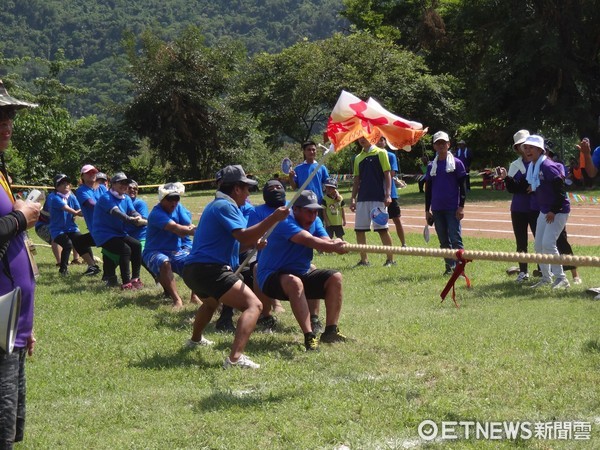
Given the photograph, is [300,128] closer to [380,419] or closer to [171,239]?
[171,239]

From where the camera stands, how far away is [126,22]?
505 feet

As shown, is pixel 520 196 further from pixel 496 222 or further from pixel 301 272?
pixel 496 222

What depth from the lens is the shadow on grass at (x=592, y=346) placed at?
7.22 metres

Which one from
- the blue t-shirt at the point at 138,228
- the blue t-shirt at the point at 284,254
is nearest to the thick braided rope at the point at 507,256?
the blue t-shirt at the point at 284,254

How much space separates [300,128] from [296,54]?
3.53 meters

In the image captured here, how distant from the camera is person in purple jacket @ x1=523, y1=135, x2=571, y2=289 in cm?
1005

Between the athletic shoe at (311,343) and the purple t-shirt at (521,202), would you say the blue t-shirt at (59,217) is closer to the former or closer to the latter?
the purple t-shirt at (521,202)

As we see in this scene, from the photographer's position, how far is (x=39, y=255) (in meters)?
18.0

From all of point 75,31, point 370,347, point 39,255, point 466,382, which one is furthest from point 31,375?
point 75,31

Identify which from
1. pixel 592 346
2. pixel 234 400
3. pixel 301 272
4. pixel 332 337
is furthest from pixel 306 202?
pixel 592 346

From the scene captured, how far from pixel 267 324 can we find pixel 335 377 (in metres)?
2.28

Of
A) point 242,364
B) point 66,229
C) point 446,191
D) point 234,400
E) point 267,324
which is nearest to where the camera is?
point 234,400

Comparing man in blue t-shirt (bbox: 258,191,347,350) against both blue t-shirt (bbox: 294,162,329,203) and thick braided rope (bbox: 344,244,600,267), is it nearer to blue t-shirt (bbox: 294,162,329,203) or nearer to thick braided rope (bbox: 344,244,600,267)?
thick braided rope (bbox: 344,244,600,267)

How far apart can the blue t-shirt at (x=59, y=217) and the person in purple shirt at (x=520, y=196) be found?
24.7 feet
